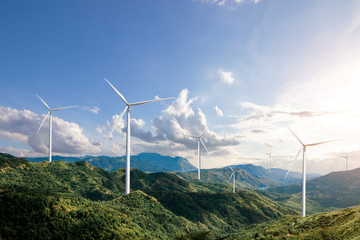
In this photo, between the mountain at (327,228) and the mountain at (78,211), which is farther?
the mountain at (78,211)

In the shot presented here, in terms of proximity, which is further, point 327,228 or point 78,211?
point 78,211

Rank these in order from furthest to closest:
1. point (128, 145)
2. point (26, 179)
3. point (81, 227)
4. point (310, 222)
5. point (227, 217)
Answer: point (227, 217) < point (26, 179) < point (128, 145) < point (310, 222) < point (81, 227)

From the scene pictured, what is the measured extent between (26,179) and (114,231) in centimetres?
10813

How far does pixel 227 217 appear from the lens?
199 m

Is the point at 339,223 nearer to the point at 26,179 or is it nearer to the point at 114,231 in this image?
the point at 114,231

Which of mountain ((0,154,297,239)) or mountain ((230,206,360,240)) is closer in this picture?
mountain ((230,206,360,240))

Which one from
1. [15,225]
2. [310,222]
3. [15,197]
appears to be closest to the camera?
[15,225]

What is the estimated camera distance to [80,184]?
185 m

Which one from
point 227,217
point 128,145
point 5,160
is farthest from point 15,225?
point 227,217

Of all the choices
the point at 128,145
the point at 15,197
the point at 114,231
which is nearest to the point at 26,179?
the point at 128,145

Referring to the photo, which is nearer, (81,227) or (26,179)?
(81,227)

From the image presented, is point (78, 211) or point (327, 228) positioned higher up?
point (78, 211)

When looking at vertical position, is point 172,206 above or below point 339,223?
below

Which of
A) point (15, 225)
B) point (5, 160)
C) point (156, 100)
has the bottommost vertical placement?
point (15, 225)
